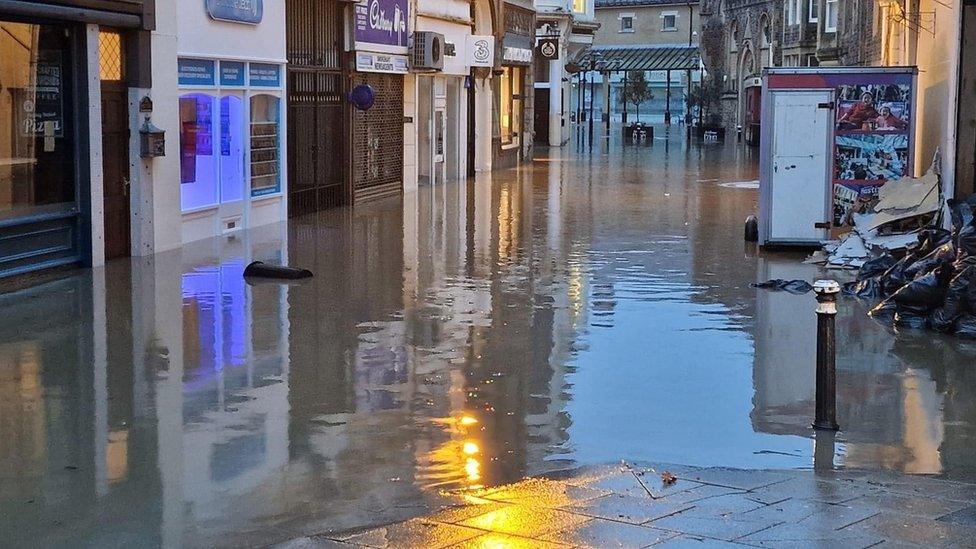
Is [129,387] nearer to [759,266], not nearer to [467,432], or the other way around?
[467,432]

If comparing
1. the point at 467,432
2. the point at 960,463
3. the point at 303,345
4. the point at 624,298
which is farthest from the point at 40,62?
the point at 960,463

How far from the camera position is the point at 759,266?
16.2 m

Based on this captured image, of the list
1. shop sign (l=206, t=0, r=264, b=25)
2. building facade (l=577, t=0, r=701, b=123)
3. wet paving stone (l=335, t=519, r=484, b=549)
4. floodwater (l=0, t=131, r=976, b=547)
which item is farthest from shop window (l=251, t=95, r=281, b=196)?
building facade (l=577, t=0, r=701, b=123)

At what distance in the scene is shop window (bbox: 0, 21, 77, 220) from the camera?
46.2ft

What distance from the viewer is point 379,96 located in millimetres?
25734

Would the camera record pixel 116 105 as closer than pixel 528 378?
No

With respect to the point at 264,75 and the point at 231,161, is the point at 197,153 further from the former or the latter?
the point at 264,75

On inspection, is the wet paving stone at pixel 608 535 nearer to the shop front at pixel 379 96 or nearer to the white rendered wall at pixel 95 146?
the white rendered wall at pixel 95 146

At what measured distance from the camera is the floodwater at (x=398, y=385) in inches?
274

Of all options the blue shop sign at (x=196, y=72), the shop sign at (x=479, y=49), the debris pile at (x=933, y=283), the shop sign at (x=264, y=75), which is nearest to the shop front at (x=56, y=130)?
the blue shop sign at (x=196, y=72)

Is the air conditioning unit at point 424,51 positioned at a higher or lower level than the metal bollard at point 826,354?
higher

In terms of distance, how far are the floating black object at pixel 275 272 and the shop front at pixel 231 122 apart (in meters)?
3.24

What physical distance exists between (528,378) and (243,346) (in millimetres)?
2511

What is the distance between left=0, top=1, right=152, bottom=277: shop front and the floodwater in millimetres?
575
